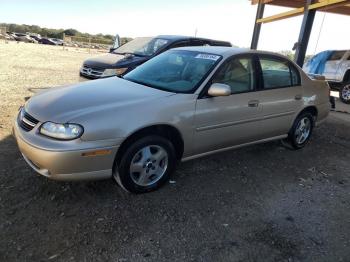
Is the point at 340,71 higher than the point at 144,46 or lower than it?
lower

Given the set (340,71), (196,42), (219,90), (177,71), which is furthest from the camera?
(340,71)

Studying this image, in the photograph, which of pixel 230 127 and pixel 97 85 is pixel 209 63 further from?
pixel 97 85

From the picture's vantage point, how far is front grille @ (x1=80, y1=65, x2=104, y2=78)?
24.8 feet

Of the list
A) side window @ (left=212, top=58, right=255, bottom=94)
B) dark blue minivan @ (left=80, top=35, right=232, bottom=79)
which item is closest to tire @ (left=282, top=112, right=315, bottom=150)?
side window @ (left=212, top=58, right=255, bottom=94)

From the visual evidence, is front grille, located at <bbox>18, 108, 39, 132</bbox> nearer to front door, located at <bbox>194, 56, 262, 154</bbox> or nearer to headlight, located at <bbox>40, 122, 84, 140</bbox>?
headlight, located at <bbox>40, 122, 84, 140</bbox>

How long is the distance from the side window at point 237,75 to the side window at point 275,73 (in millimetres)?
271

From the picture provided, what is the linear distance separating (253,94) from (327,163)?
176cm

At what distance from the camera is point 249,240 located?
10.0 feet

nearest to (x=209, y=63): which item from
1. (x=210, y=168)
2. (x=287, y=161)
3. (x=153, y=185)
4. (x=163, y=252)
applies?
(x=210, y=168)

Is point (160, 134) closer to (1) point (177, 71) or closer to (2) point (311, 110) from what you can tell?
(1) point (177, 71)

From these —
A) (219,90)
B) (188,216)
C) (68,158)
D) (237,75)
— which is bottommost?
(188,216)

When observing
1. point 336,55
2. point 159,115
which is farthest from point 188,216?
point 336,55

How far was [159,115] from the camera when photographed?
3.53 m

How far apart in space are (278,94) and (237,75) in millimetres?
847
